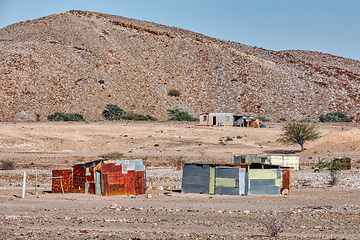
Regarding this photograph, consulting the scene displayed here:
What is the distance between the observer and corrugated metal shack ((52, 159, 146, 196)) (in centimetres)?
2694

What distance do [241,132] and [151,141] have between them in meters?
14.3

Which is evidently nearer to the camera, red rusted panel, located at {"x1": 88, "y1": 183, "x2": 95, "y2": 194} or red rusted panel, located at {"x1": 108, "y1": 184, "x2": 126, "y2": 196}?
red rusted panel, located at {"x1": 108, "y1": 184, "x2": 126, "y2": 196}

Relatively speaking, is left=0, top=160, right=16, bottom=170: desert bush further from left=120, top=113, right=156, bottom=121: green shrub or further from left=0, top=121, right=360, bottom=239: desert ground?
left=120, top=113, right=156, bottom=121: green shrub

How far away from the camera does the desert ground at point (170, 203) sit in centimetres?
1611

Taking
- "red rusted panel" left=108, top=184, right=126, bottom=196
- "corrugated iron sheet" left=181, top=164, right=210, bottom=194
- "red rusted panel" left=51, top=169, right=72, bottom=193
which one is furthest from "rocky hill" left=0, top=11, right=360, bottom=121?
"red rusted panel" left=108, top=184, right=126, bottom=196

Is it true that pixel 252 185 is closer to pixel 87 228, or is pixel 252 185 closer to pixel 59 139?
pixel 87 228

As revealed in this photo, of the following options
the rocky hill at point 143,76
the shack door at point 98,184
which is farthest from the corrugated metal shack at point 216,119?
the shack door at point 98,184

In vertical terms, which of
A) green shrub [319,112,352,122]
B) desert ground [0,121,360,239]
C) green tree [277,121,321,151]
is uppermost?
green shrub [319,112,352,122]

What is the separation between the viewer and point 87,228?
54.7 feet

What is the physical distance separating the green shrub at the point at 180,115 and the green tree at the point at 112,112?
27.6 feet

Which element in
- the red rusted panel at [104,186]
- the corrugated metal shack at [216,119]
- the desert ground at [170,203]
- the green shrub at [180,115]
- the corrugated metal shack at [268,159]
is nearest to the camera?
the desert ground at [170,203]

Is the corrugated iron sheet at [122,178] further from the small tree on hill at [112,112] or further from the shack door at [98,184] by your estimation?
the small tree on hill at [112,112]

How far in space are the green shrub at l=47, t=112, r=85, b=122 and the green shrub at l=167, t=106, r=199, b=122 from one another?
15687 millimetres

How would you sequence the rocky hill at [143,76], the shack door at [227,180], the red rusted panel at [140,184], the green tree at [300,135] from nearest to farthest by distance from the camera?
the shack door at [227,180]
the red rusted panel at [140,184]
the green tree at [300,135]
the rocky hill at [143,76]
